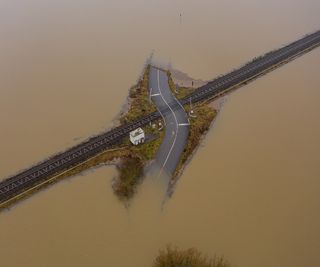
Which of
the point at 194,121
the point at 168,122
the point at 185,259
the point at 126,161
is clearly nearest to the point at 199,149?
the point at 194,121

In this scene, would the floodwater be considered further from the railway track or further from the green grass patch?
the green grass patch

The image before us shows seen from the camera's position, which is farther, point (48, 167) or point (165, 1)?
point (165, 1)

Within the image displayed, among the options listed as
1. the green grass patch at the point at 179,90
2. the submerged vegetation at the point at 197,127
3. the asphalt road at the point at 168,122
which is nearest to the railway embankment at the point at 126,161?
the asphalt road at the point at 168,122

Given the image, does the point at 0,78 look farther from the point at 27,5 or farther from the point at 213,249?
the point at 213,249

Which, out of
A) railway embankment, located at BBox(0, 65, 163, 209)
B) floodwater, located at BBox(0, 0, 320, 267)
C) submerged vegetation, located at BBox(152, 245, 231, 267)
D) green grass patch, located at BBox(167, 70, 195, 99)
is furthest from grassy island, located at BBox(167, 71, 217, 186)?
submerged vegetation, located at BBox(152, 245, 231, 267)

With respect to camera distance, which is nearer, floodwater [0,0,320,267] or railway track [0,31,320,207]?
floodwater [0,0,320,267]

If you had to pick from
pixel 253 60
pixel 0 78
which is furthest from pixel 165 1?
pixel 0 78

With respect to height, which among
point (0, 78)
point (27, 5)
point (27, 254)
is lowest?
point (27, 254)
